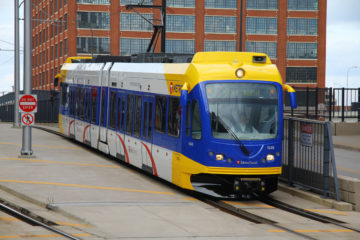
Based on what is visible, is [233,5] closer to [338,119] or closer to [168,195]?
[338,119]

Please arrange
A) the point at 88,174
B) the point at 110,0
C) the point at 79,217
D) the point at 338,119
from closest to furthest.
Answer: the point at 79,217 → the point at 88,174 → the point at 338,119 → the point at 110,0

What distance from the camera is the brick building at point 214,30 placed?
9131 cm

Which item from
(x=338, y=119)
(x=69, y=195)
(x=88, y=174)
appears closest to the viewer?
(x=69, y=195)

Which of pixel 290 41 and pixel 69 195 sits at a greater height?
pixel 290 41

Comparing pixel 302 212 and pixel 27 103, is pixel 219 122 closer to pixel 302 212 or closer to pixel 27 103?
pixel 302 212

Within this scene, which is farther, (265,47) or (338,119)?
(265,47)

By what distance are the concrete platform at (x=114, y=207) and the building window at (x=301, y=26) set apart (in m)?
78.5

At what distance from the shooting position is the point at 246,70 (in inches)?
595

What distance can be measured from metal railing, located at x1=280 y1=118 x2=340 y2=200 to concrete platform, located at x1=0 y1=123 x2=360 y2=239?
1.78 ft

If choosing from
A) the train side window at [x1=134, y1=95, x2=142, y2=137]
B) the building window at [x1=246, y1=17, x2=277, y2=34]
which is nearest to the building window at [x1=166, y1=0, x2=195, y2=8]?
the building window at [x1=246, y1=17, x2=277, y2=34]

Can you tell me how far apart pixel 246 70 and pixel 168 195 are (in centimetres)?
324

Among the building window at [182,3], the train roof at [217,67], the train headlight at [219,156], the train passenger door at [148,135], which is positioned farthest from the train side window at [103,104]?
the building window at [182,3]

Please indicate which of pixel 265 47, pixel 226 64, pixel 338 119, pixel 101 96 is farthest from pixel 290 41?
pixel 226 64

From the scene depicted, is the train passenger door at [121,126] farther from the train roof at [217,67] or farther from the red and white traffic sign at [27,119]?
the train roof at [217,67]
